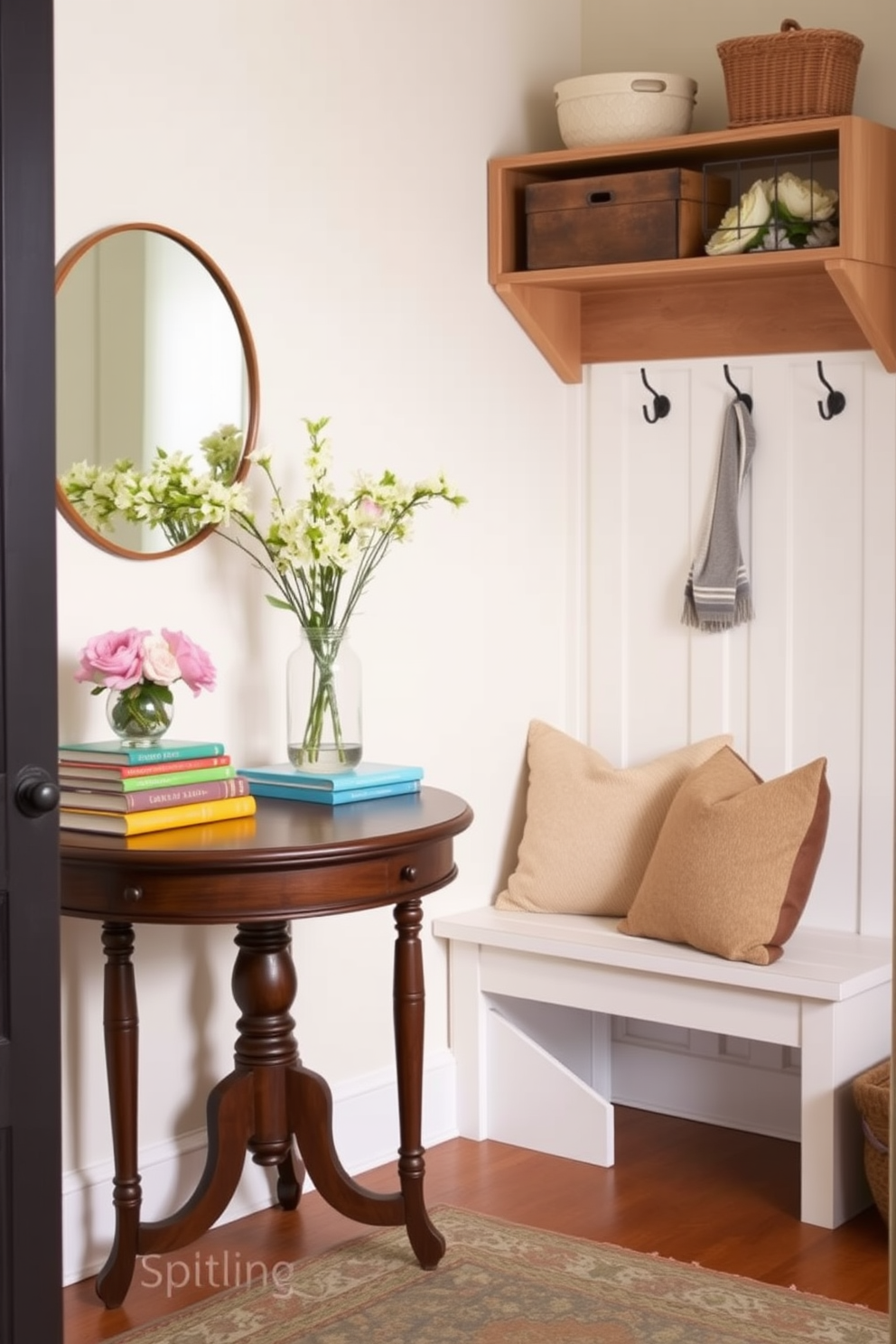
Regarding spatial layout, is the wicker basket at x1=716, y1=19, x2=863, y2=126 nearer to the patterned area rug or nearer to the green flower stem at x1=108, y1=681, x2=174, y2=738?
the green flower stem at x1=108, y1=681, x2=174, y2=738

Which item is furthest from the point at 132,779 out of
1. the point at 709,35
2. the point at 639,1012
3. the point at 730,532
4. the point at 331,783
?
the point at 709,35

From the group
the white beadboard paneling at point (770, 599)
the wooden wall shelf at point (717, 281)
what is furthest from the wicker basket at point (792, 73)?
the white beadboard paneling at point (770, 599)

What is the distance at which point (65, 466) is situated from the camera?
8.96 ft

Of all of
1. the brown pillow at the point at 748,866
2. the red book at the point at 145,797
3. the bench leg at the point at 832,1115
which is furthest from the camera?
the brown pillow at the point at 748,866

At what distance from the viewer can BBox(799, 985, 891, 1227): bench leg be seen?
3.04m

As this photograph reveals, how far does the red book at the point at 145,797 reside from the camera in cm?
250

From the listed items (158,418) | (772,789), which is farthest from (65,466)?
(772,789)

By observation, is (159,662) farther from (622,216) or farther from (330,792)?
(622,216)

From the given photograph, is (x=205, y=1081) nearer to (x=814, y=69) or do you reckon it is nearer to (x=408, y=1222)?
(x=408, y=1222)

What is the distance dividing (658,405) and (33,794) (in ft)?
6.79

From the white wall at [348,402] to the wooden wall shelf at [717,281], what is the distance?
0.08m

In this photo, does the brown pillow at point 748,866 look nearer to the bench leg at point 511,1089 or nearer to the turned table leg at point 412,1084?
the bench leg at point 511,1089

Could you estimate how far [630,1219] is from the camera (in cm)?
309

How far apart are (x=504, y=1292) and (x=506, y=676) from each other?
55.4 inches
